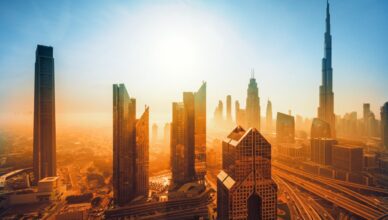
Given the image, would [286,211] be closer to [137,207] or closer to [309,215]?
[309,215]

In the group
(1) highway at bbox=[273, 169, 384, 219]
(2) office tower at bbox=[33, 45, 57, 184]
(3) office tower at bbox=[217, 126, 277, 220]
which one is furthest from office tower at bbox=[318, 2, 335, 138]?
(2) office tower at bbox=[33, 45, 57, 184]

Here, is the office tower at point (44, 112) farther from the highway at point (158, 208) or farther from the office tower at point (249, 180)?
the office tower at point (249, 180)

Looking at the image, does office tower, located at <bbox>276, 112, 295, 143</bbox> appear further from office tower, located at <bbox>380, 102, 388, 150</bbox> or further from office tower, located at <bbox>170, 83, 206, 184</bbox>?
office tower, located at <bbox>170, 83, 206, 184</bbox>

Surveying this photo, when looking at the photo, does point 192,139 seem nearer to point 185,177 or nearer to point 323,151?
point 185,177

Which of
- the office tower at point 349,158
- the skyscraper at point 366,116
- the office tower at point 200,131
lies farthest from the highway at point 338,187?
the skyscraper at point 366,116

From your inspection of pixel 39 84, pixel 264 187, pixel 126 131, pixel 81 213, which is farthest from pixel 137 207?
pixel 39 84

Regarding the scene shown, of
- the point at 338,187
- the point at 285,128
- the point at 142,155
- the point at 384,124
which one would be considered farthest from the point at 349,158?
the point at 142,155

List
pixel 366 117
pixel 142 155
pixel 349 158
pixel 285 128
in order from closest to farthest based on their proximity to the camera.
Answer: pixel 142 155, pixel 349 158, pixel 285 128, pixel 366 117
